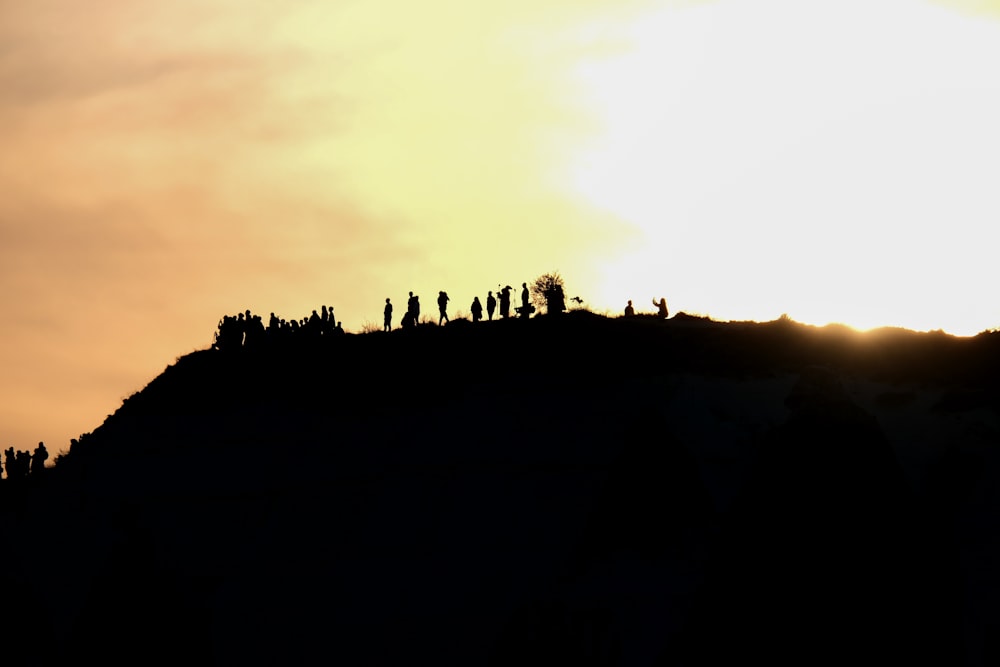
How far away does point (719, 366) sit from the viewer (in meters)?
47.6

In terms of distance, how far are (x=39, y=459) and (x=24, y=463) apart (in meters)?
0.70

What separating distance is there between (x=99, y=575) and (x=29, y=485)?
31.7ft

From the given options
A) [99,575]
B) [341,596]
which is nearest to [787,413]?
[341,596]

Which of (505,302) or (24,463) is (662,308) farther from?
(24,463)

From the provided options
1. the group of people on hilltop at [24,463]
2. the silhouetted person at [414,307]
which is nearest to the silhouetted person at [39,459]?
the group of people on hilltop at [24,463]

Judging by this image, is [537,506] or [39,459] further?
[39,459]

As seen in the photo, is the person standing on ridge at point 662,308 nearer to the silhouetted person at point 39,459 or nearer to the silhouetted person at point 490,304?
the silhouetted person at point 490,304

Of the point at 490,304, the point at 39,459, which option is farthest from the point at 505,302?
the point at 39,459

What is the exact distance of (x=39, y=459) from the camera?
60969 millimetres

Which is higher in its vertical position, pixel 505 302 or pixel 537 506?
pixel 505 302

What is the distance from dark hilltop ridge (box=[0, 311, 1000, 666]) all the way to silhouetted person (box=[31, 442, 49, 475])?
1.81ft

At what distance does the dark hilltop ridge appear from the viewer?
129ft

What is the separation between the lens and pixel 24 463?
6047cm

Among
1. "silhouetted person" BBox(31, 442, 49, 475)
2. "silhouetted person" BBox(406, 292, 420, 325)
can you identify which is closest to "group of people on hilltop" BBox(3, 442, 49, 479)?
"silhouetted person" BBox(31, 442, 49, 475)
